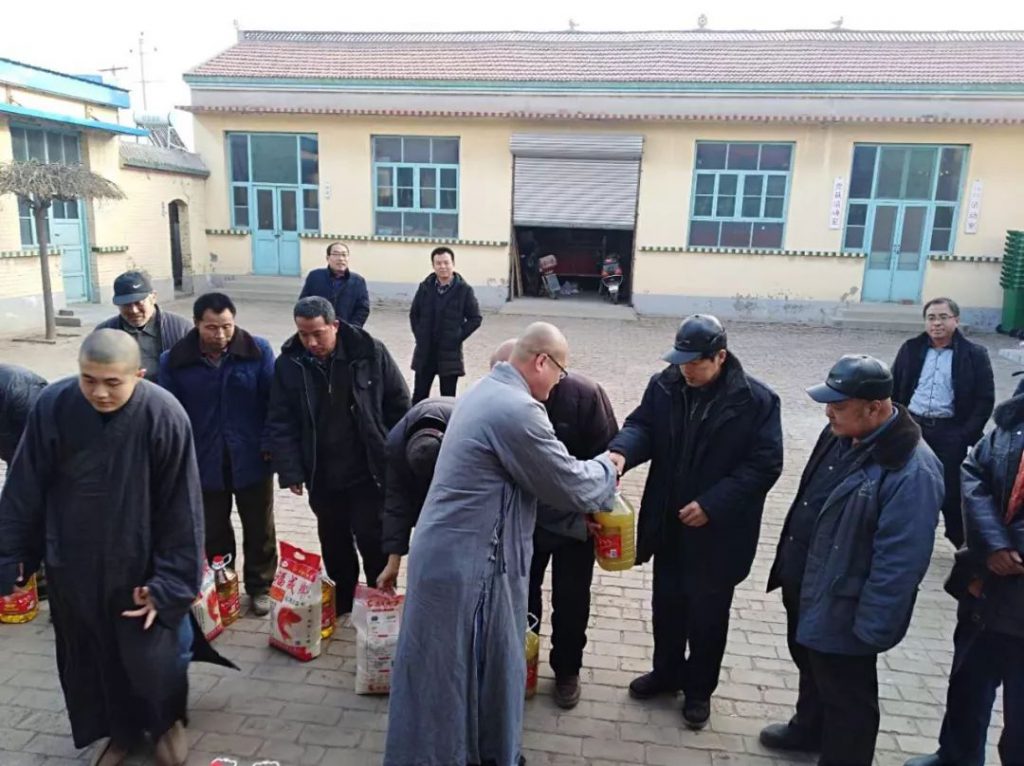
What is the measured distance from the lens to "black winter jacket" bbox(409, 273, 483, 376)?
7.46 metres

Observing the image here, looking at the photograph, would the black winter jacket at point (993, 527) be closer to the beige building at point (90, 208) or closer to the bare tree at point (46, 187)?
the bare tree at point (46, 187)

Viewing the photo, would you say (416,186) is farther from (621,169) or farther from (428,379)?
(428,379)

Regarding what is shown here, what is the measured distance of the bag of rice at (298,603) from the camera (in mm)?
3756

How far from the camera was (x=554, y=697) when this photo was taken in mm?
3555

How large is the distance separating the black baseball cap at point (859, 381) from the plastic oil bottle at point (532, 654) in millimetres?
1694

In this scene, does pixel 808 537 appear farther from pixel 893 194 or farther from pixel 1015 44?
pixel 1015 44

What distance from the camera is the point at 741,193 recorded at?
16359 mm

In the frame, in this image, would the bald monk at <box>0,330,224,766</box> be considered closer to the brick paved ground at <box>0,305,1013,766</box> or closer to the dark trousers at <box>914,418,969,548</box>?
the brick paved ground at <box>0,305,1013,766</box>

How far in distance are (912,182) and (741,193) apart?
3582mm

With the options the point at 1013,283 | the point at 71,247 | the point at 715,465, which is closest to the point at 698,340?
the point at 715,465

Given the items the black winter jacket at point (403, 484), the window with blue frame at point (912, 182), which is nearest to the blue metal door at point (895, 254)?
the window with blue frame at point (912, 182)

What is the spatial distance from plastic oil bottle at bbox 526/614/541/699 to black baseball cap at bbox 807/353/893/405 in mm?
1694

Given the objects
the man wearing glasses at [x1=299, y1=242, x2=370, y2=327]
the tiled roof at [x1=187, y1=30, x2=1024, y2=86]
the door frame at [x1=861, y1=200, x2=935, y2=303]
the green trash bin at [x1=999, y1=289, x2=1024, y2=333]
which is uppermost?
the tiled roof at [x1=187, y1=30, x2=1024, y2=86]

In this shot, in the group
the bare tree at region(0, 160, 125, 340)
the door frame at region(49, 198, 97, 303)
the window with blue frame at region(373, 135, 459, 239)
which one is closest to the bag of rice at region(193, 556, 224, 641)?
the bare tree at region(0, 160, 125, 340)
